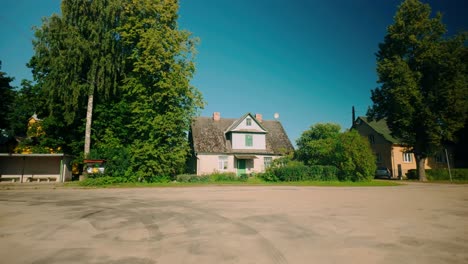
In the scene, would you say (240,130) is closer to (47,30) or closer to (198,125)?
(198,125)

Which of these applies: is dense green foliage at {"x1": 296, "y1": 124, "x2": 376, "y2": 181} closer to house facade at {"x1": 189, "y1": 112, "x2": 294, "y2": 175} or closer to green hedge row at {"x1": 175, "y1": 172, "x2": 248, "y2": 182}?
house facade at {"x1": 189, "y1": 112, "x2": 294, "y2": 175}

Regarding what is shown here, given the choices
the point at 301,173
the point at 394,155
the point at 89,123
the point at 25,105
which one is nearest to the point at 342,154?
the point at 301,173

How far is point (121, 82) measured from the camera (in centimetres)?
3052

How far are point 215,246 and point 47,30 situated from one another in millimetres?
31997

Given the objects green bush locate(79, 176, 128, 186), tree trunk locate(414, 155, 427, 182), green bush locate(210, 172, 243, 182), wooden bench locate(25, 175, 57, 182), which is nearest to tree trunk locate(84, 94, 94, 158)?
green bush locate(79, 176, 128, 186)

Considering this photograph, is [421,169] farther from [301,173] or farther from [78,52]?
[78,52]

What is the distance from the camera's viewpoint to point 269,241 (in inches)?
233

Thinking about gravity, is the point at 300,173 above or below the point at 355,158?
below

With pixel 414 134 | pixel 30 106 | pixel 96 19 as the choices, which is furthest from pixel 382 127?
pixel 30 106

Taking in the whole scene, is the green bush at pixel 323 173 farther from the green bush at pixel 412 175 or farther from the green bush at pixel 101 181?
the green bush at pixel 101 181

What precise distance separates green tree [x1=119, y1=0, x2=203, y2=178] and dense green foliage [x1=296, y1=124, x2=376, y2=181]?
13.7m

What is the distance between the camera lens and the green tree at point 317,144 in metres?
31.7

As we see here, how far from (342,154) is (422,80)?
15366 mm

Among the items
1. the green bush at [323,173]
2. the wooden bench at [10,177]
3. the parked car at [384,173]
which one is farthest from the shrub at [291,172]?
the wooden bench at [10,177]
